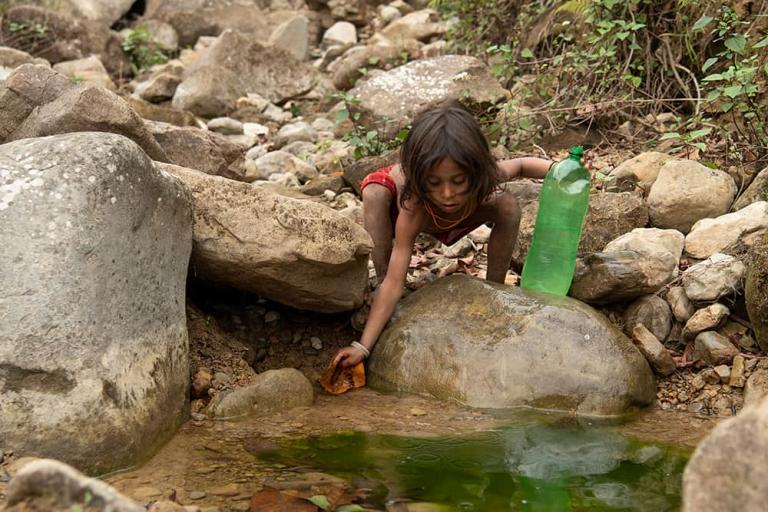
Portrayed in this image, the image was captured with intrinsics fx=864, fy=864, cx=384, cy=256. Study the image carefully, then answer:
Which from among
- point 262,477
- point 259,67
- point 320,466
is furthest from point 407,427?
point 259,67

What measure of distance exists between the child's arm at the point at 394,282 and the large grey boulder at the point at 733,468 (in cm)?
210

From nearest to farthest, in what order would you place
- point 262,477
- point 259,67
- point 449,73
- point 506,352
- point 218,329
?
point 262,477 → point 506,352 → point 218,329 → point 449,73 → point 259,67

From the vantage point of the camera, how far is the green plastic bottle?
389 centimetres

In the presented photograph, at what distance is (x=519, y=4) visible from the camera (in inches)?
287

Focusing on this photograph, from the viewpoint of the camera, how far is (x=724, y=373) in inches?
140

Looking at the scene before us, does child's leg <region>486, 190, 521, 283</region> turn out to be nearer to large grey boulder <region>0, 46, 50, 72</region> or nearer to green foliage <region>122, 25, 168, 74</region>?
large grey boulder <region>0, 46, 50, 72</region>

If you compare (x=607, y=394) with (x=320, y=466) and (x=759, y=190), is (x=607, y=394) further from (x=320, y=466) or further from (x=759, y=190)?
(x=759, y=190)

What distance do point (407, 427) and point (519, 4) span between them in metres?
5.06

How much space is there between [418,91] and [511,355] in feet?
10.2

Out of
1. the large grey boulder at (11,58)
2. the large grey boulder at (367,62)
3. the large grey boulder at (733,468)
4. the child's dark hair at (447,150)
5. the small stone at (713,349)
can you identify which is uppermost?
the large grey boulder at (367,62)

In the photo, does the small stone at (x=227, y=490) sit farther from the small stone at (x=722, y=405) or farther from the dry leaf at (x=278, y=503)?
the small stone at (x=722, y=405)

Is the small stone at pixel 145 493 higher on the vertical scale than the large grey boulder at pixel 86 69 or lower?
lower

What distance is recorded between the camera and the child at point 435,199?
3.25 meters

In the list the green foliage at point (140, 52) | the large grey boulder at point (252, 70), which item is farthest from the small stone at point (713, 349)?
the green foliage at point (140, 52)
